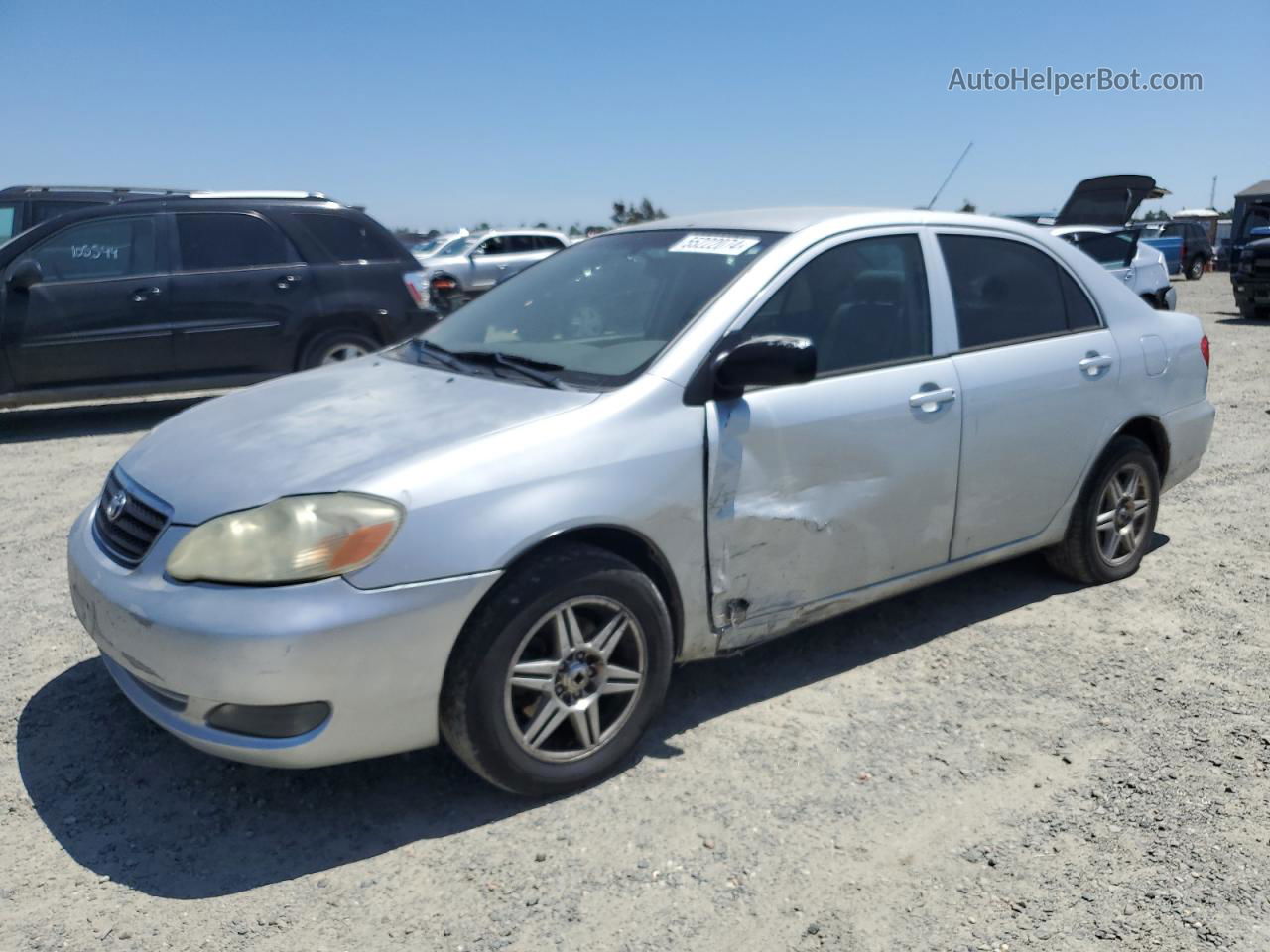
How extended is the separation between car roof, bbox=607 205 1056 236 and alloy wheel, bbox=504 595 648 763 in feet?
5.07

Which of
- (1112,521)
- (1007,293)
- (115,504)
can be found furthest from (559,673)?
(1112,521)

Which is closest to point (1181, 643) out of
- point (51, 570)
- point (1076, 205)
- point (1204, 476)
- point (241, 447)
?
point (1204, 476)

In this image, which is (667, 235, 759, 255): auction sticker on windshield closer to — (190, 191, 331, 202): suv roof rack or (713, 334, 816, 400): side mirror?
(713, 334, 816, 400): side mirror

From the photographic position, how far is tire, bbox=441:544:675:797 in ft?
9.53

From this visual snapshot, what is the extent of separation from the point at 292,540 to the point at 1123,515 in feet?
12.0

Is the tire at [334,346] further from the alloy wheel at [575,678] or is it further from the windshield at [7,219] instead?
the alloy wheel at [575,678]

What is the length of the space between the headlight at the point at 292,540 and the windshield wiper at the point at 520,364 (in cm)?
83

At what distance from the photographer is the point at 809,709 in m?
3.72

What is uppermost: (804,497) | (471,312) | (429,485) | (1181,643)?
(471,312)

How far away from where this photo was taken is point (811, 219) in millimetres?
3922

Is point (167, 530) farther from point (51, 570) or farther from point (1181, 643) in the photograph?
point (1181, 643)

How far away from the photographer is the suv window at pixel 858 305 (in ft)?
12.0

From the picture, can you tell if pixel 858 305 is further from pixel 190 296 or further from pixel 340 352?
pixel 190 296

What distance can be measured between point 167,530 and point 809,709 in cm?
211
